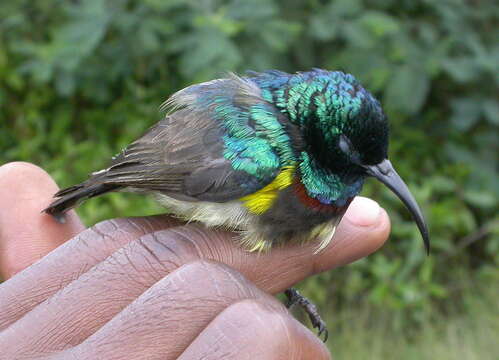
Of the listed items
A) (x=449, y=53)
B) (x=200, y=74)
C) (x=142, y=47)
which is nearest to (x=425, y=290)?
(x=449, y=53)

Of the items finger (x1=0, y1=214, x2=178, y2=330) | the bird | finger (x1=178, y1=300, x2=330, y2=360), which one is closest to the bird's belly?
the bird

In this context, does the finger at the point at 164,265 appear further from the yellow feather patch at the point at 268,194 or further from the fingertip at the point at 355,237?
the yellow feather patch at the point at 268,194

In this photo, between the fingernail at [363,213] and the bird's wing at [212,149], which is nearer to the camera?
the bird's wing at [212,149]

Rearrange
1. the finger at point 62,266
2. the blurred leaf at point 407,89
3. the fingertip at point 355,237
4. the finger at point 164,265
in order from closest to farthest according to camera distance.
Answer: the finger at point 164,265 < the finger at point 62,266 < the fingertip at point 355,237 < the blurred leaf at point 407,89

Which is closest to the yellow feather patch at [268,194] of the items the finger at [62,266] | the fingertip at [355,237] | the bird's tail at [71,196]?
the fingertip at [355,237]

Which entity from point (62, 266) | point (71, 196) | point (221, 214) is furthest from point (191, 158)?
point (62, 266)

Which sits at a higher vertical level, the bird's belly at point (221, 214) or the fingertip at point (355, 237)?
the bird's belly at point (221, 214)

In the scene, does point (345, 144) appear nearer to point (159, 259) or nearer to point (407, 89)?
point (159, 259)

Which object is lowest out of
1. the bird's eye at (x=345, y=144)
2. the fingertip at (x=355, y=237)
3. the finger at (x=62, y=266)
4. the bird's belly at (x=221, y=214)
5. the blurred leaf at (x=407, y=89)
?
the blurred leaf at (x=407, y=89)
